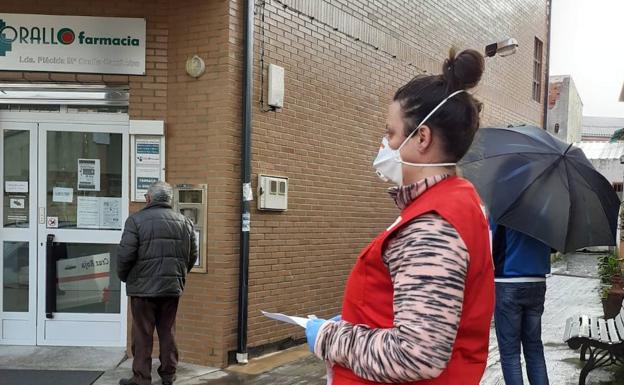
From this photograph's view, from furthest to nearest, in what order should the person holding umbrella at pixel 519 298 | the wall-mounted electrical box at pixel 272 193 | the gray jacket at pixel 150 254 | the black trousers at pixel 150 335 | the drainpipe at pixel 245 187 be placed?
the wall-mounted electrical box at pixel 272 193 → the drainpipe at pixel 245 187 → the black trousers at pixel 150 335 → the gray jacket at pixel 150 254 → the person holding umbrella at pixel 519 298

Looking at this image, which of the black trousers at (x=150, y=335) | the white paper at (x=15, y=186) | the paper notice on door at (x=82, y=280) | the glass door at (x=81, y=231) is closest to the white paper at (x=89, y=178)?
the glass door at (x=81, y=231)

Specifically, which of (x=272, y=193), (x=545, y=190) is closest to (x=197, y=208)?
(x=272, y=193)

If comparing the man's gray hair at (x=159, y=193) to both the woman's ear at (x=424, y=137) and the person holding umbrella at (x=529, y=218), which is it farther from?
the woman's ear at (x=424, y=137)

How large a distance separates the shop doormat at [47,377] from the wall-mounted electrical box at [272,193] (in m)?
2.32

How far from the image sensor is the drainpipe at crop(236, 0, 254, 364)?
20.4 ft

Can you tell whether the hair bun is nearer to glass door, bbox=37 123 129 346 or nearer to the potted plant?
glass door, bbox=37 123 129 346

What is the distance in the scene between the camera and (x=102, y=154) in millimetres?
6629

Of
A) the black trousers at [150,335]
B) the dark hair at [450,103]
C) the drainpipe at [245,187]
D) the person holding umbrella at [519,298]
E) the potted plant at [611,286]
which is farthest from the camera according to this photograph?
the potted plant at [611,286]

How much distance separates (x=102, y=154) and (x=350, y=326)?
5.60 meters

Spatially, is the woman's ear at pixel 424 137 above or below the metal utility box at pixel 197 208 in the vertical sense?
above

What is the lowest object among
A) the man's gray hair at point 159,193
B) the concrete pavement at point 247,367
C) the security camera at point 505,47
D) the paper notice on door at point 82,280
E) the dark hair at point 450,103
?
the concrete pavement at point 247,367

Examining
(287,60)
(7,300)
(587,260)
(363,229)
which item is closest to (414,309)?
(287,60)

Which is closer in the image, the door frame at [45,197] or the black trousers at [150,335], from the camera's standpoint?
the black trousers at [150,335]

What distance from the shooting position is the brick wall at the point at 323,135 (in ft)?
21.8
